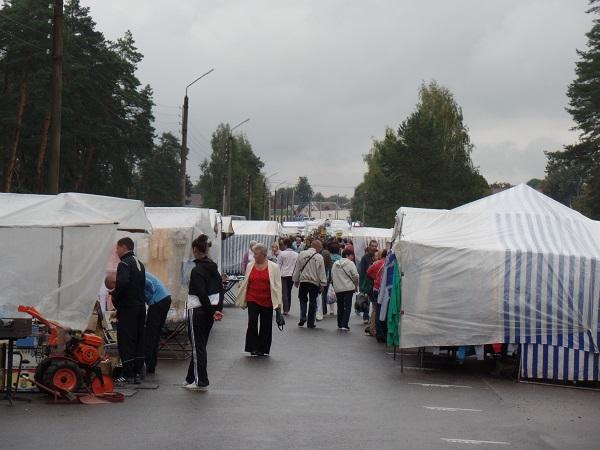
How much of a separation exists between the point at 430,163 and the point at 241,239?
130 feet

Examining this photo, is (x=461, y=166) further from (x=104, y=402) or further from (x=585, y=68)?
(x=104, y=402)

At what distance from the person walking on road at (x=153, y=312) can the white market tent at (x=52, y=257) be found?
48.3 inches

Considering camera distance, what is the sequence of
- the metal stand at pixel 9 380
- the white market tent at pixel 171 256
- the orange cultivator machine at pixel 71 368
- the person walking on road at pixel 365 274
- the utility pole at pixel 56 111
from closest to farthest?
the metal stand at pixel 9 380, the orange cultivator machine at pixel 71 368, the white market tent at pixel 171 256, the utility pole at pixel 56 111, the person walking on road at pixel 365 274

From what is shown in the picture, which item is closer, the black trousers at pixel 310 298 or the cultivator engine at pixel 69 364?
the cultivator engine at pixel 69 364

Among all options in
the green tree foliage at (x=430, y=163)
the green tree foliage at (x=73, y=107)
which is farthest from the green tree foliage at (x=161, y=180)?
the green tree foliage at (x=73, y=107)

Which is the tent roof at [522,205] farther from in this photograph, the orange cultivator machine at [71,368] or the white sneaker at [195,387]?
the orange cultivator machine at [71,368]

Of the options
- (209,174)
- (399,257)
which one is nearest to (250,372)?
(399,257)

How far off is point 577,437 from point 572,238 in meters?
5.76

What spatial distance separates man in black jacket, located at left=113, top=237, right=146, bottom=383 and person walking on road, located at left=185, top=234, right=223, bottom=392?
76 cm

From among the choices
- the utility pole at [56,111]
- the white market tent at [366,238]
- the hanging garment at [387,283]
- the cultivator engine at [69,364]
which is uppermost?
the utility pole at [56,111]

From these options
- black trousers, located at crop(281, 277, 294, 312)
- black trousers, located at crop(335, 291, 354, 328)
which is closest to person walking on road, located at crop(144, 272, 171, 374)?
black trousers, located at crop(335, 291, 354, 328)

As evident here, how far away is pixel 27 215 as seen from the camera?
11.8 m

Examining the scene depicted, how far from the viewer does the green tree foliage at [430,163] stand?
73.7m

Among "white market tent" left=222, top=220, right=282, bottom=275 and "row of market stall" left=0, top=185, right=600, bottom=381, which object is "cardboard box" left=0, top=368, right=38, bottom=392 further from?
"white market tent" left=222, top=220, right=282, bottom=275
